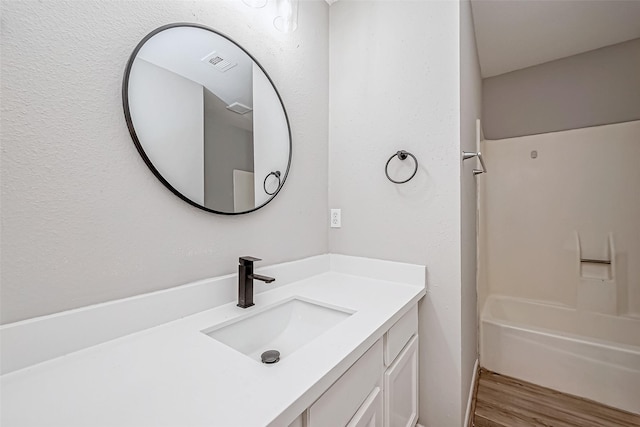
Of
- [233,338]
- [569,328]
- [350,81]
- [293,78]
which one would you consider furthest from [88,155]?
[569,328]

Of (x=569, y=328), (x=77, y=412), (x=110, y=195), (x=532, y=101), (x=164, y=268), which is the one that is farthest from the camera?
(x=532, y=101)

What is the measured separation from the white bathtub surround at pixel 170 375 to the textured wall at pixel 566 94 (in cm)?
246

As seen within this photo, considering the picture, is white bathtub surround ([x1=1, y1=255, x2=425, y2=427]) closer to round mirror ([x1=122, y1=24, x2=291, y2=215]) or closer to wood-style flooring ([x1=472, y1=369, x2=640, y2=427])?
round mirror ([x1=122, y1=24, x2=291, y2=215])

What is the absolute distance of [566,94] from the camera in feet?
7.15

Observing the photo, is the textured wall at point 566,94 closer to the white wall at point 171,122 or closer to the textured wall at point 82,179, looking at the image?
the textured wall at point 82,179

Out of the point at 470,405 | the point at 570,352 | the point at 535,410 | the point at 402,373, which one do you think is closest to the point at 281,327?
the point at 402,373

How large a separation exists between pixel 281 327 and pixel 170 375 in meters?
0.53

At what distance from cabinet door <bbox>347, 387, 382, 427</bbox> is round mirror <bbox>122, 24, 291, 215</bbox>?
31.7 inches

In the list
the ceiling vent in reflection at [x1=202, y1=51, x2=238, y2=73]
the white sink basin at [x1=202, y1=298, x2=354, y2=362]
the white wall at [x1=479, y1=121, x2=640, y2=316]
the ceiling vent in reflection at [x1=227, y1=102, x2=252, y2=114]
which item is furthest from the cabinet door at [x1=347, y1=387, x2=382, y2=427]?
the white wall at [x1=479, y1=121, x2=640, y2=316]

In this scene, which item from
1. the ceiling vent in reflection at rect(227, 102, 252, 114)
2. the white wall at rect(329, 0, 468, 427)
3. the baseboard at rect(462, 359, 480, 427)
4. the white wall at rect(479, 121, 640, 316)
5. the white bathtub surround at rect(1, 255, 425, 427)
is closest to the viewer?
the white bathtub surround at rect(1, 255, 425, 427)

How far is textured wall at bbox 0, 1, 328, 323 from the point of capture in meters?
0.60

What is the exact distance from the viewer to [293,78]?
53.7 inches

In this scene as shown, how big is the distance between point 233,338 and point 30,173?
0.71 metres

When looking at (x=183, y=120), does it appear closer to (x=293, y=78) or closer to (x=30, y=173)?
(x=30, y=173)
